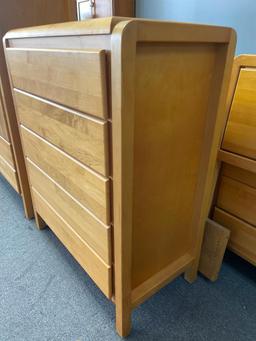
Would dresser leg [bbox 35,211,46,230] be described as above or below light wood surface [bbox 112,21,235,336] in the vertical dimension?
below

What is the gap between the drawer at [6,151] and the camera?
4.55 feet

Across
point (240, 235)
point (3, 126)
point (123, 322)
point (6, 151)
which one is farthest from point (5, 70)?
point (240, 235)

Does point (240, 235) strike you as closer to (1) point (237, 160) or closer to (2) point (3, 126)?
(1) point (237, 160)

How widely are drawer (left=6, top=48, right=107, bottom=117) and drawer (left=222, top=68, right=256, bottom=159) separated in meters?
0.56

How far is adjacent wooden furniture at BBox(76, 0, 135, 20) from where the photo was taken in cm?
184

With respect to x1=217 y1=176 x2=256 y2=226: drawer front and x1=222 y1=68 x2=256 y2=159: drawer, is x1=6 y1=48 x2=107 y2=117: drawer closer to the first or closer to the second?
x1=222 y1=68 x2=256 y2=159: drawer

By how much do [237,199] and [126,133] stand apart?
0.66 m

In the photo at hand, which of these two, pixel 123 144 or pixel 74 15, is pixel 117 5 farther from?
pixel 123 144

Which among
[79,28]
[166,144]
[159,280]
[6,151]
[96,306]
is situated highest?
[79,28]

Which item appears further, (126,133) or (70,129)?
(70,129)

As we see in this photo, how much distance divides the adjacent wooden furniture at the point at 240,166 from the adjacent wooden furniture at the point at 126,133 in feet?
0.46

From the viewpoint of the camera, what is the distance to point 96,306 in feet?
3.36

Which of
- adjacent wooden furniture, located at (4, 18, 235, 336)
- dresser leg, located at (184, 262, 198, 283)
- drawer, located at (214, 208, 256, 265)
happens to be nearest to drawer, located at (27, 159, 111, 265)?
adjacent wooden furniture, located at (4, 18, 235, 336)

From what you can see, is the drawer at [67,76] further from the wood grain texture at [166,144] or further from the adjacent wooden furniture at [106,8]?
the adjacent wooden furniture at [106,8]
